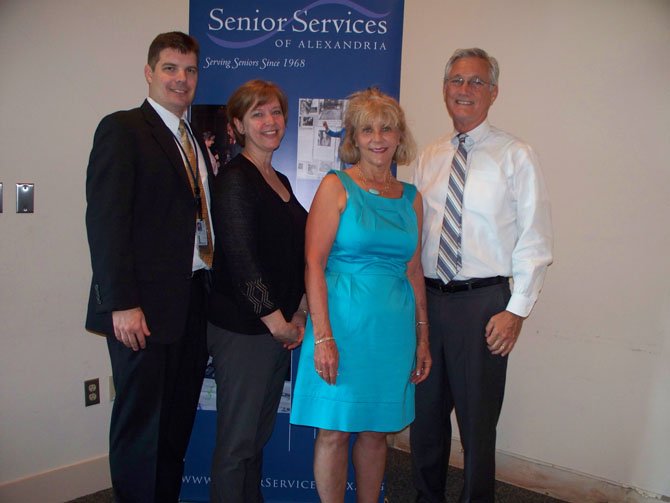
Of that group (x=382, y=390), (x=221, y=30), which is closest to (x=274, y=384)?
(x=382, y=390)

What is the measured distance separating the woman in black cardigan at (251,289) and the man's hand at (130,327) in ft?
0.89

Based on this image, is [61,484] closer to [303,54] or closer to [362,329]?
[362,329]

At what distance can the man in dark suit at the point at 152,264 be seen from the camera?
1.64m

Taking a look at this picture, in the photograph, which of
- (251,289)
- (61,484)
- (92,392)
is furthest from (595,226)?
(61,484)

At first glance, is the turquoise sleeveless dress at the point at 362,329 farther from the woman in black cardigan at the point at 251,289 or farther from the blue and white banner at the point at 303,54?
the blue and white banner at the point at 303,54

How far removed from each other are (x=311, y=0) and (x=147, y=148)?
1158 mm

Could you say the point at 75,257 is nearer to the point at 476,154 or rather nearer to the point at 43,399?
the point at 43,399

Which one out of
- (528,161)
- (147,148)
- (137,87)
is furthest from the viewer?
(137,87)

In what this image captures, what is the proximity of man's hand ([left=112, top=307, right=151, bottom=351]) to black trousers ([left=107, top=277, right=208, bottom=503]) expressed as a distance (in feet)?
0.19

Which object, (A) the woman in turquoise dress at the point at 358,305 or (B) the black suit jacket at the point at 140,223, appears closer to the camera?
(B) the black suit jacket at the point at 140,223

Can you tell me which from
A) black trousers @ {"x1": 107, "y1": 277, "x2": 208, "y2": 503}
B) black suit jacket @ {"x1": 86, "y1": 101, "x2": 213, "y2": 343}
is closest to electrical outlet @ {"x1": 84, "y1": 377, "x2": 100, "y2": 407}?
black trousers @ {"x1": 107, "y1": 277, "x2": 208, "y2": 503}

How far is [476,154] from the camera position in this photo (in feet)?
6.86

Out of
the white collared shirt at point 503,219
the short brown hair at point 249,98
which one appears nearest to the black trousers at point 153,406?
the short brown hair at point 249,98

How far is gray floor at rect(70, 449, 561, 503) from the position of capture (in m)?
2.59
